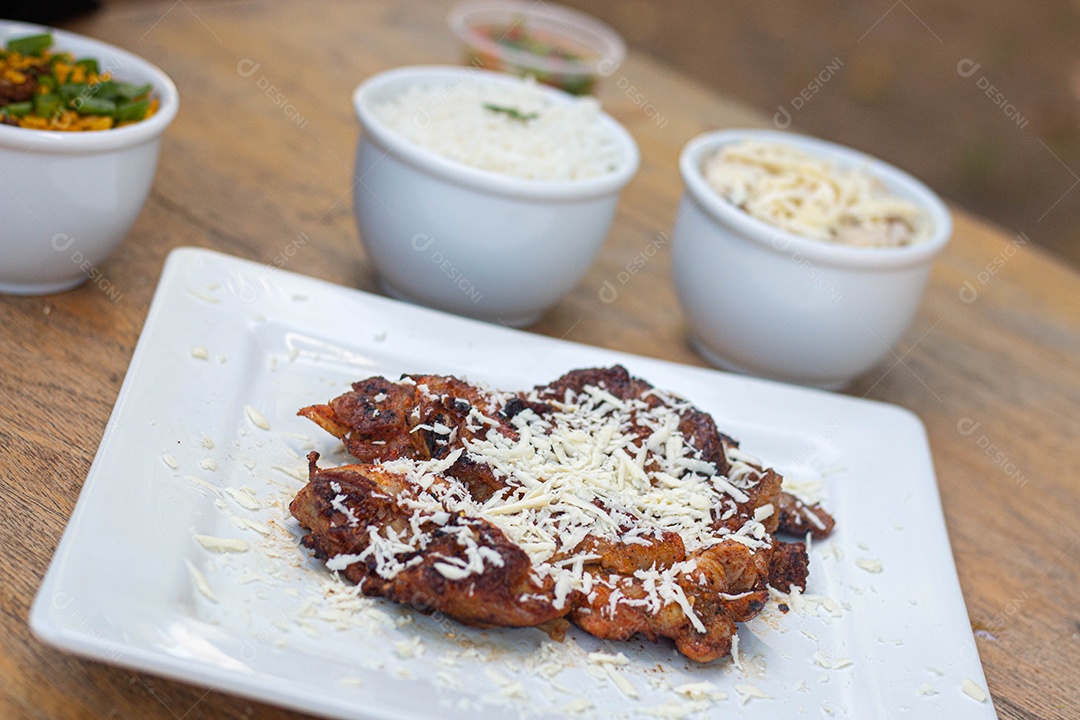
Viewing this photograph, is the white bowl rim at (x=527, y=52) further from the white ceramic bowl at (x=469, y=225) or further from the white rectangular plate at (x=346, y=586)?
the white rectangular plate at (x=346, y=586)

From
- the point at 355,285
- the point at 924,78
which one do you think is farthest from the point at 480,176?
Result: the point at 924,78

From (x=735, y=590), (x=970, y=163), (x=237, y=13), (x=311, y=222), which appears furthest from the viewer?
(x=970, y=163)

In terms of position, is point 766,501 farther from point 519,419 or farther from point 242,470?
point 242,470

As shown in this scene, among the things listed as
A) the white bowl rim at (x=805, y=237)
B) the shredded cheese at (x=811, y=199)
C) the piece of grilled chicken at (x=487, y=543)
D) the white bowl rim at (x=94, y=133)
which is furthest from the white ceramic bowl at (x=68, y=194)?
the shredded cheese at (x=811, y=199)

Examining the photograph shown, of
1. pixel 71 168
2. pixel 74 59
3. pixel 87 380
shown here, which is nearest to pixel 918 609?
pixel 87 380

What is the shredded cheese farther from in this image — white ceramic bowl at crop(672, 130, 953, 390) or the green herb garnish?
the green herb garnish

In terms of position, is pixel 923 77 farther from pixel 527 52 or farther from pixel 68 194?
pixel 68 194

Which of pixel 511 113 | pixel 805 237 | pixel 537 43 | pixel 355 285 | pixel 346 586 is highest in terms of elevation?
pixel 805 237
